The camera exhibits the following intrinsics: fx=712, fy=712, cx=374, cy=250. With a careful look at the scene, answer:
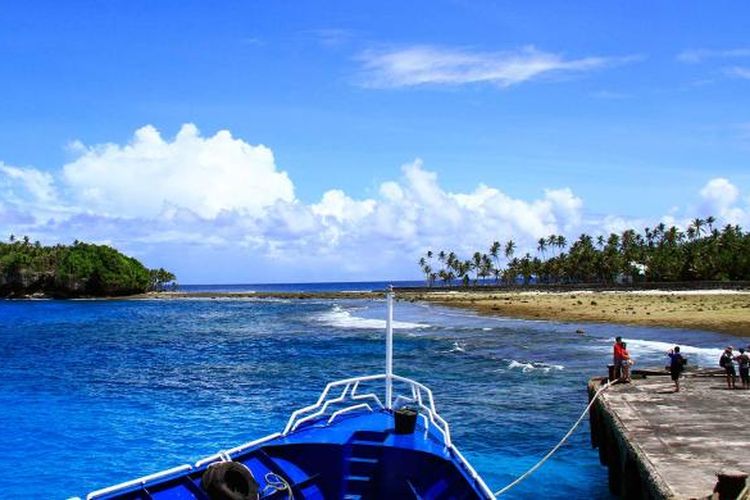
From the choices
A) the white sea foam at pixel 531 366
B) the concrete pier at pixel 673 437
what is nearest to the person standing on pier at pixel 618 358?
the concrete pier at pixel 673 437

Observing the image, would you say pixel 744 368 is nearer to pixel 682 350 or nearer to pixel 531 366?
pixel 531 366

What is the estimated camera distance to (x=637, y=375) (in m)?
24.2

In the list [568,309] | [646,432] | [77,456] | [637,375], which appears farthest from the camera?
[568,309]

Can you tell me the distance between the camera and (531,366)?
127 feet

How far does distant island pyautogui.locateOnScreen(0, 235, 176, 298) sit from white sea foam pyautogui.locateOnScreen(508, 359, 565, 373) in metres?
155

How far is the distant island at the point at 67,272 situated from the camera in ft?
576

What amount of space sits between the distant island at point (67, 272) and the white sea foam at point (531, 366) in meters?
155

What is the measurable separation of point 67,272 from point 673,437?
17934cm

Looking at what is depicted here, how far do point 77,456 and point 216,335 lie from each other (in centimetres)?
4870

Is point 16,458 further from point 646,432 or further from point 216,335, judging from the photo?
point 216,335

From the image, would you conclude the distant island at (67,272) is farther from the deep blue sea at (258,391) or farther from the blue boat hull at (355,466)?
the blue boat hull at (355,466)

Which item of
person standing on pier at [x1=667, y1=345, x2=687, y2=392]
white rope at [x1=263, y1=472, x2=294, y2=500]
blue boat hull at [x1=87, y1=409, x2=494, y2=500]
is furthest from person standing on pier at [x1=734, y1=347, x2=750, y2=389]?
white rope at [x1=263, y1=472, x2=294, y2=500]

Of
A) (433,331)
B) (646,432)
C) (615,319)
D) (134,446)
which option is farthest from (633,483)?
(615,319)

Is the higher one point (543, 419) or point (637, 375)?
point (637, 375)
